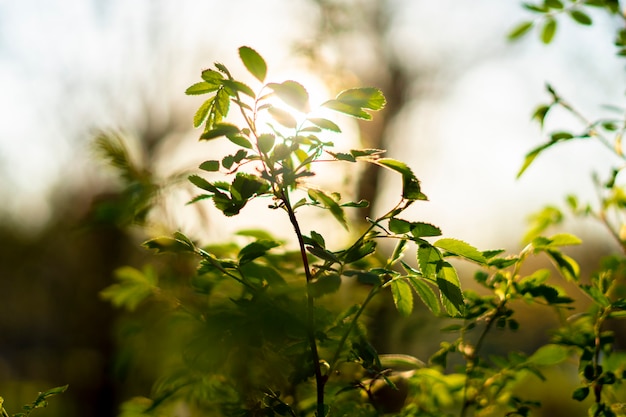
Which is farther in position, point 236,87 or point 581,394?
point 581,394

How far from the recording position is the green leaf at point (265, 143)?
577mm

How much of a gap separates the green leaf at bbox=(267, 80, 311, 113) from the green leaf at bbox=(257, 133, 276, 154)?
47mm

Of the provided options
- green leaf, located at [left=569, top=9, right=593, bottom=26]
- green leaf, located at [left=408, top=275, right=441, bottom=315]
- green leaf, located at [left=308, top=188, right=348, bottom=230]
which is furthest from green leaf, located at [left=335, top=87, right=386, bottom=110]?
green leaf, located at [left=569, top=9, right=593, bottom=26]

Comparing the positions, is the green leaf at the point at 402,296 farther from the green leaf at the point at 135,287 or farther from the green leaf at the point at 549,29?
the green leaf at the point at 549,29

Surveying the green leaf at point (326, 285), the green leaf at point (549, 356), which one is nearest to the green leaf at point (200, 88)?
the green leaf at point (326, 285)

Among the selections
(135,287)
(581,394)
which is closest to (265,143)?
(135,287)

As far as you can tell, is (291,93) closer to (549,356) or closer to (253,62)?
(253,62)

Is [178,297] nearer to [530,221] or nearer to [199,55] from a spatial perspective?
[530,221]

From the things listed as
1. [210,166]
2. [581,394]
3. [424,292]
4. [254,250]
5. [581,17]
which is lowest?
[581,394]

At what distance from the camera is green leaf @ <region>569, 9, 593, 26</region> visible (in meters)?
1.14

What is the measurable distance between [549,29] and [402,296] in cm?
84

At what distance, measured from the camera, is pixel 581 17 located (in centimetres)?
115

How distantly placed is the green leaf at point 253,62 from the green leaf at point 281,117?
0.12 feet

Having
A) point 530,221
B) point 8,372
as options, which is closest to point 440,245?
point 530,221
